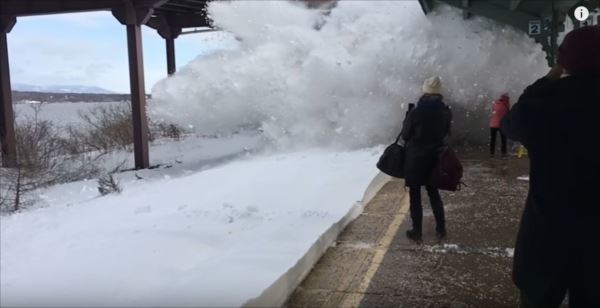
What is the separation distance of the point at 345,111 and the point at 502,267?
27.4 feet

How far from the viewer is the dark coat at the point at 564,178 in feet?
7.18

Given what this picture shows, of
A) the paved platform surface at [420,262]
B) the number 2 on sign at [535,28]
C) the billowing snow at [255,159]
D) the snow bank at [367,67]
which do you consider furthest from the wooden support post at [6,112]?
the number 2 on sign at [535,28]

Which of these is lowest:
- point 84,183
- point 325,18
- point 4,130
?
point 84,183

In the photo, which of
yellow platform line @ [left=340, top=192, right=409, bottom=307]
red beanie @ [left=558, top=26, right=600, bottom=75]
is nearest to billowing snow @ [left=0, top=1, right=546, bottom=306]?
yellow platform line @ [left=340, top=192, right=409, bottom=307]

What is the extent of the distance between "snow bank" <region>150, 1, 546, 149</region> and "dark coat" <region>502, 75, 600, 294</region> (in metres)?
9.98

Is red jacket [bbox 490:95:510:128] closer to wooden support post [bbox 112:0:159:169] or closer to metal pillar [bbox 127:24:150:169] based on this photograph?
wooden support post [bbox 112:0:159:169]

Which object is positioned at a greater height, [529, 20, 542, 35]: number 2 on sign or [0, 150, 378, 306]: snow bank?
[529, 20, 542, 35]: number 2 on sign

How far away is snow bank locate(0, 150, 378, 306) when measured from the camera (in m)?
3.42

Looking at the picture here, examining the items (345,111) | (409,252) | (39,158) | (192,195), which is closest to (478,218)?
(409,252)

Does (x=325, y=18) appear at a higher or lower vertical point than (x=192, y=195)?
higher

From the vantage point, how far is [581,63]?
2.24 meters

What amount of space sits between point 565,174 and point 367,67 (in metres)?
10.3

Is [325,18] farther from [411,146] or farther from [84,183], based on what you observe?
[411,146]

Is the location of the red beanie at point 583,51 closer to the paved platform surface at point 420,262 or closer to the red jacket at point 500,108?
the paved platform surface at point 420,262
